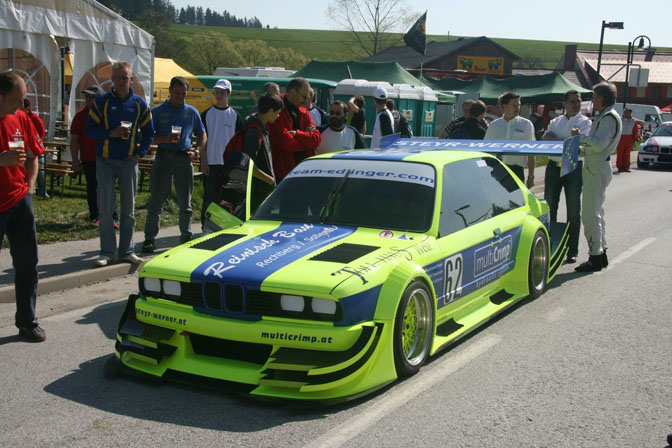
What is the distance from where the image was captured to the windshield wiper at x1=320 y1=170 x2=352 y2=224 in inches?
225

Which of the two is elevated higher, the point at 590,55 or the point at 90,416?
the point at 590,55

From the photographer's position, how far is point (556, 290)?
24.8ft

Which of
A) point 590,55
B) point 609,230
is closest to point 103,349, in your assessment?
point 609,230

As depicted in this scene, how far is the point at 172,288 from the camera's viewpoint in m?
4.68

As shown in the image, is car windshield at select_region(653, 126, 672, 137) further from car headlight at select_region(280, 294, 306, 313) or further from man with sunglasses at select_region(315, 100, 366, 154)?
car headlight at select_region(280, 294, 306, 313)

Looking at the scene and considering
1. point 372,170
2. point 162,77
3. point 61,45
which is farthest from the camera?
point 162,77

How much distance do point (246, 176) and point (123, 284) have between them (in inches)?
73.5

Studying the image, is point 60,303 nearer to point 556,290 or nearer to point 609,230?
point 556,290

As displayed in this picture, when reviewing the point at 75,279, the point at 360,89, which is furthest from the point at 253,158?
the point at 360,89

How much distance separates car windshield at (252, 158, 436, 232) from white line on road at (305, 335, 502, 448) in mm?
994

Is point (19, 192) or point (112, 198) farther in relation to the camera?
point (112, 198)

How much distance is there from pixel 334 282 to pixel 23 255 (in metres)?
2.64

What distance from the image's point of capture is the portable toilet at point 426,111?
2938 cm

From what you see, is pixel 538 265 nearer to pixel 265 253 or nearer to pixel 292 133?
pixel 292 133
